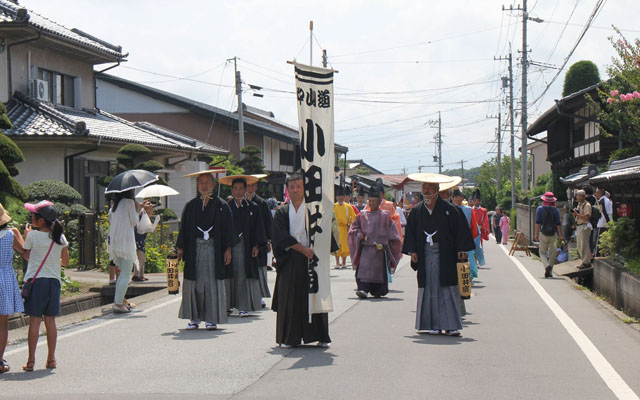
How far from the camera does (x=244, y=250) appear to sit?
34.3 feet

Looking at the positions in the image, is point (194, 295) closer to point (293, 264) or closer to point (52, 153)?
point (293, 264)

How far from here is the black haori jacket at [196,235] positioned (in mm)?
9133

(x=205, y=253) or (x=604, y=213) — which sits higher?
(x=604, y=213)

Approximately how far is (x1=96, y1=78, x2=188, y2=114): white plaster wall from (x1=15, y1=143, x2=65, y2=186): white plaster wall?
1609 cm

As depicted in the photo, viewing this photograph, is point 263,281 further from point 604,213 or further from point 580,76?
point 580,76

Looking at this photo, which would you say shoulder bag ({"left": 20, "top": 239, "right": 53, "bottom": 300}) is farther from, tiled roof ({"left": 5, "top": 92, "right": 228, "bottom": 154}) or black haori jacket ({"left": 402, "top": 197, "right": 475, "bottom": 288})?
tiled roof ({"left": 5, "top": 92, "right": 228, "bottom": 154})

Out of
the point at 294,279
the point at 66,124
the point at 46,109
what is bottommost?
the point at 294,279

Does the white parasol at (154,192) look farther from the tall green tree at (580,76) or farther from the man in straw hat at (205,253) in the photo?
the tall green tree at (580,76)

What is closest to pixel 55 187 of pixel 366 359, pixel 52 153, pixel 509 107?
pixel 52 153

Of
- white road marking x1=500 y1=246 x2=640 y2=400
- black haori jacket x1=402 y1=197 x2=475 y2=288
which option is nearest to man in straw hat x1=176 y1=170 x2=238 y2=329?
black haori jacket x1=402 y1=197 x2=475 y2=288

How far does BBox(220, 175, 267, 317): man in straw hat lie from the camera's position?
1028 cm

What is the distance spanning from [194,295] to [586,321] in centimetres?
542

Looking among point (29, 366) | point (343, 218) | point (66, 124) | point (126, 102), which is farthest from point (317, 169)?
point (126, 102)

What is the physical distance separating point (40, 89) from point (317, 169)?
15650 millimetres
